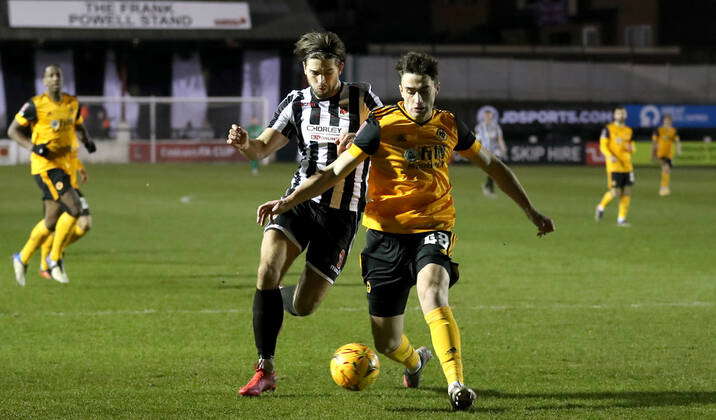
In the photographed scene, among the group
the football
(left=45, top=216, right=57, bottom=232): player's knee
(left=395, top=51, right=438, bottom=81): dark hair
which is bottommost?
(left=45, top=216, right=57, bottom=232): player's knee

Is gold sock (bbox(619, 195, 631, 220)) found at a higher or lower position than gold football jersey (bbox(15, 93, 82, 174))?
lower

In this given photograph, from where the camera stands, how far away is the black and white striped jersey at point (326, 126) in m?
7.30

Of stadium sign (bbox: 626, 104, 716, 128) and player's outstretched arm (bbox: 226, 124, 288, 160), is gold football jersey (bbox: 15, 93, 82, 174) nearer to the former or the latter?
player's outstretched arm (bbox: 226, 124, 288, 160)

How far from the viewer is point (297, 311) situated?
7.32 metres

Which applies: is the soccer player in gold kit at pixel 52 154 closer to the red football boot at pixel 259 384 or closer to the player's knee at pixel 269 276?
the player's knee at pixel 269 276

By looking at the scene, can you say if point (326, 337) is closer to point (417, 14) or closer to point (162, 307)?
point (162, 307)

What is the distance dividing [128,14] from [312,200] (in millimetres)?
42045

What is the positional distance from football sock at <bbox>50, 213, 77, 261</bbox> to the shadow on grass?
6.56m

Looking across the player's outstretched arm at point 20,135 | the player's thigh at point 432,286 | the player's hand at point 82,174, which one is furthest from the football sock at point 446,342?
the player's hand at point 82,174

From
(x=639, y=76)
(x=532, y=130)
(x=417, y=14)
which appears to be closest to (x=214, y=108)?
(x=532, y=130)

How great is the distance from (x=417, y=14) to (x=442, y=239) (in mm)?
64067

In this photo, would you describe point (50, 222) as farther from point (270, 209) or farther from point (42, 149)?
point (270, 209)

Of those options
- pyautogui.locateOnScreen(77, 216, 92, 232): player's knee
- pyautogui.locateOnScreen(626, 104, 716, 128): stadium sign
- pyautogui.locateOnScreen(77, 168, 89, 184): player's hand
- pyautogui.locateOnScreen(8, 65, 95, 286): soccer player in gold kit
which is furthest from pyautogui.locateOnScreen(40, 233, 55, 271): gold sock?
pyautogui.locateOnScreen(626, 104, 716, 128): stadium sign

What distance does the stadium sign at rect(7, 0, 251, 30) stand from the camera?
46.8m
